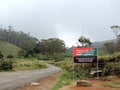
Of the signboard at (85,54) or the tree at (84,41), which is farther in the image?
the tree at (84,41)

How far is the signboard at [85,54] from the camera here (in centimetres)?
2648

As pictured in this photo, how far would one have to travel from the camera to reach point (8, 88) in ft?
58.0

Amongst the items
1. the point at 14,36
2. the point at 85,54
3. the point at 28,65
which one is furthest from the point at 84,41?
the point at 14,36

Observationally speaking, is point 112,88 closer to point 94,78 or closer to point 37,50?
point 94,78

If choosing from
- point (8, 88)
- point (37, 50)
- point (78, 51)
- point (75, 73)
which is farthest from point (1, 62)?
point (37, 50)

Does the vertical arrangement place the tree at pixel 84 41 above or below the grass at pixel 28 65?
above

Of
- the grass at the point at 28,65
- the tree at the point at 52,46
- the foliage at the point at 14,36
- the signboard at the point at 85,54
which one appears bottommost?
the grass at the point at 28,65

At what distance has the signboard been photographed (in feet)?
86.9

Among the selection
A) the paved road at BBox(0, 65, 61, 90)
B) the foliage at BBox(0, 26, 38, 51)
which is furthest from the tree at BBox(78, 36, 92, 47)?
the foliage at BBox(0, 26, 38, 51)

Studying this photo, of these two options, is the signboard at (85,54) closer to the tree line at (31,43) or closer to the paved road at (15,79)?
the paved road at (15,79)

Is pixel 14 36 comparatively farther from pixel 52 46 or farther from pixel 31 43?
pixel 52 46

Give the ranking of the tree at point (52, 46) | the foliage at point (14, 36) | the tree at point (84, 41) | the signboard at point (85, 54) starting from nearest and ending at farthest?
the signboard at point (85, 54) < the tree at point (84, 41) < the tree at point (52, 46) < the foliage at point (14, 36)

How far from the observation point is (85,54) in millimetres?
26656

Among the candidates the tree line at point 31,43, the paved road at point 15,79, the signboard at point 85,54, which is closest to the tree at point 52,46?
the tree line at point 31,43
